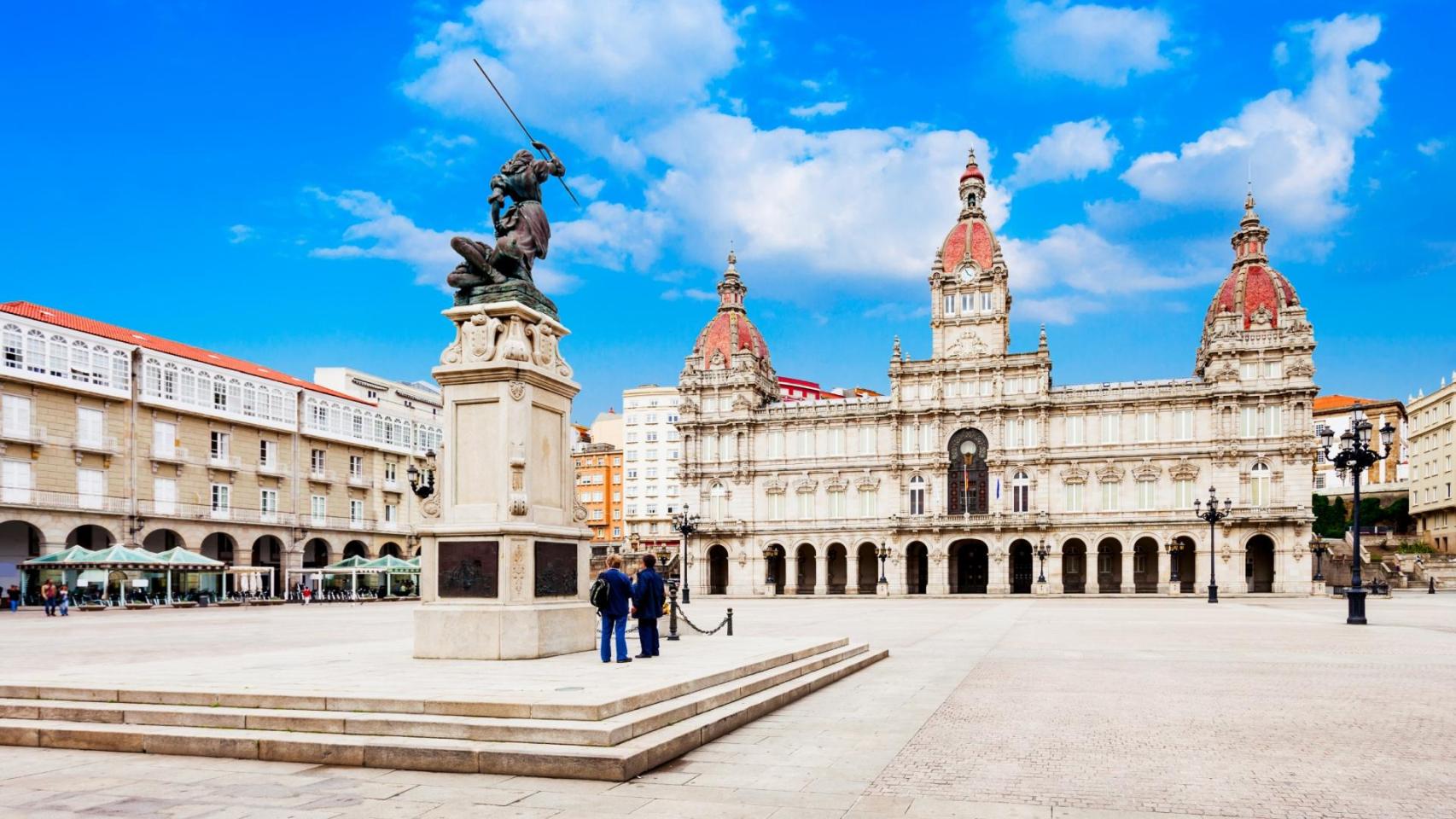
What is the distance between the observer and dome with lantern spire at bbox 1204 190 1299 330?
67.9 metres

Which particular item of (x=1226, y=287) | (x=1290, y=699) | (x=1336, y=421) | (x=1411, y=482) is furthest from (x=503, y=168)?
(x=1336, y=421)

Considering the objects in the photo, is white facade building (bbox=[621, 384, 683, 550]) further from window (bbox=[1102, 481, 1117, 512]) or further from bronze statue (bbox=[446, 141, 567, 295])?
bronze statue (bbox=[446, 141, 567, 295])

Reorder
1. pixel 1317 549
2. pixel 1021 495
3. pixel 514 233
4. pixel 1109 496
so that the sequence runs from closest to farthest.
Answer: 1. pixel 514 233
2. pixel 1317 549
3. pixel 1109 496
4. pixel 1021 495

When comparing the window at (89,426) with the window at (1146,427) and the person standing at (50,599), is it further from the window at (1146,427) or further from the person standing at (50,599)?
the window at (1146,427)

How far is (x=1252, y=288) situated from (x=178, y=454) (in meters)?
64.8

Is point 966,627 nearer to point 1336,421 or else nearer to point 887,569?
point 887,569

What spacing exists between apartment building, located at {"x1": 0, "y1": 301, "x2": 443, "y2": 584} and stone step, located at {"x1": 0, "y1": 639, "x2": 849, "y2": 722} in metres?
38.5

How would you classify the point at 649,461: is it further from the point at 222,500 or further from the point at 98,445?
the point at 98,445

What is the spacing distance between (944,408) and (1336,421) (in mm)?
60132

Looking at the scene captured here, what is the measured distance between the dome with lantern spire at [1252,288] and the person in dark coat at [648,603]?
2526 inches

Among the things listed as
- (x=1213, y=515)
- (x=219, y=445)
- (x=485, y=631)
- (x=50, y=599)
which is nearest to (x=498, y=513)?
(x=485, y=631)

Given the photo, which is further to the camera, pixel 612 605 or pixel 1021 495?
pixel 1021 495

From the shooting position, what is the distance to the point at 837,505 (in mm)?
76188

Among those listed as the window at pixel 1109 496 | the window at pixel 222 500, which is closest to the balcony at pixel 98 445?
the window at pixel 222 500
